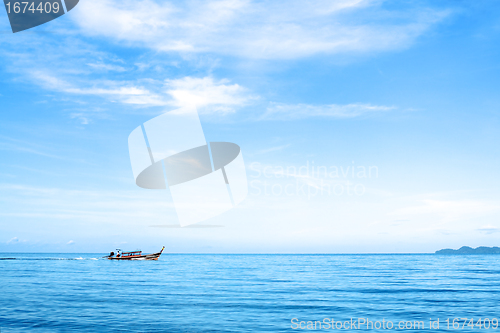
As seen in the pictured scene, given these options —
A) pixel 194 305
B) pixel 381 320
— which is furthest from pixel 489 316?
pixel 194 305

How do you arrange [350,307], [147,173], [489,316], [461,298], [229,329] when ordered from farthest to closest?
[461,298]
[147,173]
[350,307]
[489,316]
[229,329]

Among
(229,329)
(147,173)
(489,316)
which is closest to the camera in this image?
(229,329)

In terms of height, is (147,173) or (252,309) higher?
(147,173)

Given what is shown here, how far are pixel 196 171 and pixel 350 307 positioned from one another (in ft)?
48.6

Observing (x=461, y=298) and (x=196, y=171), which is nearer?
(x=196, y=171)

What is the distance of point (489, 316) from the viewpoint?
21.9m

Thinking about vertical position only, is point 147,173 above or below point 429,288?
above

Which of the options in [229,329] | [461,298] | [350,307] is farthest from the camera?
[461,298]

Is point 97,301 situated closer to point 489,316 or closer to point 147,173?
point 147,173

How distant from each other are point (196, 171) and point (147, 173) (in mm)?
3732

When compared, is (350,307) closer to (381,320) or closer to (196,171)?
(381,320)

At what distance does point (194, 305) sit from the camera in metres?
24.7

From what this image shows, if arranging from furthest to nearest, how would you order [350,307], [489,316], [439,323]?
A: [350,307] → [489,316] → [439,323]

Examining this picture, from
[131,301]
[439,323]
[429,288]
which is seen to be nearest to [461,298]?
[429,288]
